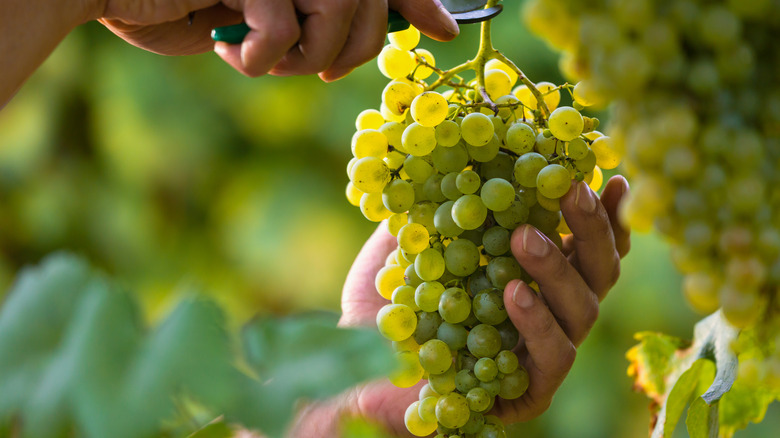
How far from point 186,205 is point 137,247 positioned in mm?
184

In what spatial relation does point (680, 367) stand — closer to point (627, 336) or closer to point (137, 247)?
point (627, 336)

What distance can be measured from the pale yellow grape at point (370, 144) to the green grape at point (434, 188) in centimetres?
4

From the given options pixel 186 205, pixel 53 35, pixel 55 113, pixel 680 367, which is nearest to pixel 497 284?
pixel 680 367

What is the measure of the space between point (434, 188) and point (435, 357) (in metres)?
0.13

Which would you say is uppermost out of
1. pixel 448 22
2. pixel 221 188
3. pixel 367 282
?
pixel 448 22

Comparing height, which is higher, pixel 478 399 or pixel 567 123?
pixel 567 123

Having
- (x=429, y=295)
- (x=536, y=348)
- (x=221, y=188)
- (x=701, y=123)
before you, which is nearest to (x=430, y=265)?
(x=429, y=295)

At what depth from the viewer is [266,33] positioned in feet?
1.45

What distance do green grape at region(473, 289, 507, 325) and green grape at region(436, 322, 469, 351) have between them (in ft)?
0.06

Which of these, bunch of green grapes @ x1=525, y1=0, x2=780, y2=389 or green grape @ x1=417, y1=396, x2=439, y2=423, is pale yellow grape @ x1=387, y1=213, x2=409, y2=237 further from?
bunch of green grapes @ x1=525, y1=0, x2=780, y2=389

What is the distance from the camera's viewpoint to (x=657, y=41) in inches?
8.9

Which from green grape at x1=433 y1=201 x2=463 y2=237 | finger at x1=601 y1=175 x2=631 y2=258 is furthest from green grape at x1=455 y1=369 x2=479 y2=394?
finger at x1=601 y1=175 x2=631 y2=258

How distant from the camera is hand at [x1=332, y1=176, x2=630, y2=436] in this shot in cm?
49

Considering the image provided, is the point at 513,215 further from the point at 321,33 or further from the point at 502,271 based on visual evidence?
the point at 321,33
